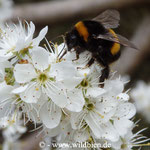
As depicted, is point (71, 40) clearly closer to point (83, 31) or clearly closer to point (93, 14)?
point (83, 31)

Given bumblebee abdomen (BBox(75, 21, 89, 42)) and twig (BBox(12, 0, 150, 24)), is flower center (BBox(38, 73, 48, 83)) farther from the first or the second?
twig (BBox(12, 0, 150, 24))

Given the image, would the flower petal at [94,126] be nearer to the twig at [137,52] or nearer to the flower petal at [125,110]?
the flower petal at [125,110]

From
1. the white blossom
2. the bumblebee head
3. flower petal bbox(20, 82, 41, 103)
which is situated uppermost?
the bumblebee head

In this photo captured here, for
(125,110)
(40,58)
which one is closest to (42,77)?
(40,58)

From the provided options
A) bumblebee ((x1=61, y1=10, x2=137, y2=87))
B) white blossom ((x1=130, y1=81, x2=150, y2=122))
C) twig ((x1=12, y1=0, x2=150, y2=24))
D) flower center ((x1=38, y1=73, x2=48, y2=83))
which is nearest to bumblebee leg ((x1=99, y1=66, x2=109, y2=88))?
bumblebee ((x1=61, y1=10, x2=137, y2=87))

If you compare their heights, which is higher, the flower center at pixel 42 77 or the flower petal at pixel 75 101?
the flower center at pixel 42 77

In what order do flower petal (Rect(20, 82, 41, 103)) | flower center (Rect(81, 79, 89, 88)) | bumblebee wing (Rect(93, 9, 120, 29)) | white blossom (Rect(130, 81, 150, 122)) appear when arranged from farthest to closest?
white blossom (Rect(130, 81, 150, 122))
bumblebee wing (Rect(93, 9, 120, 29))
flower center (Rect(81, 79, 89, 88))
flower petal (Rect(20, 82, 41, 103))

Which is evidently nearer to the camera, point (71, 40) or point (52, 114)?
point (52, 114)

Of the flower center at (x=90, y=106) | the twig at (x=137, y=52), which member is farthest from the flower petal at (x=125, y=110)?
the twig at (x=137, y=52)

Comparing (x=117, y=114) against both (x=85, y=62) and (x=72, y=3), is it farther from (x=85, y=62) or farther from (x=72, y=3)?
(x=72, y=3)
